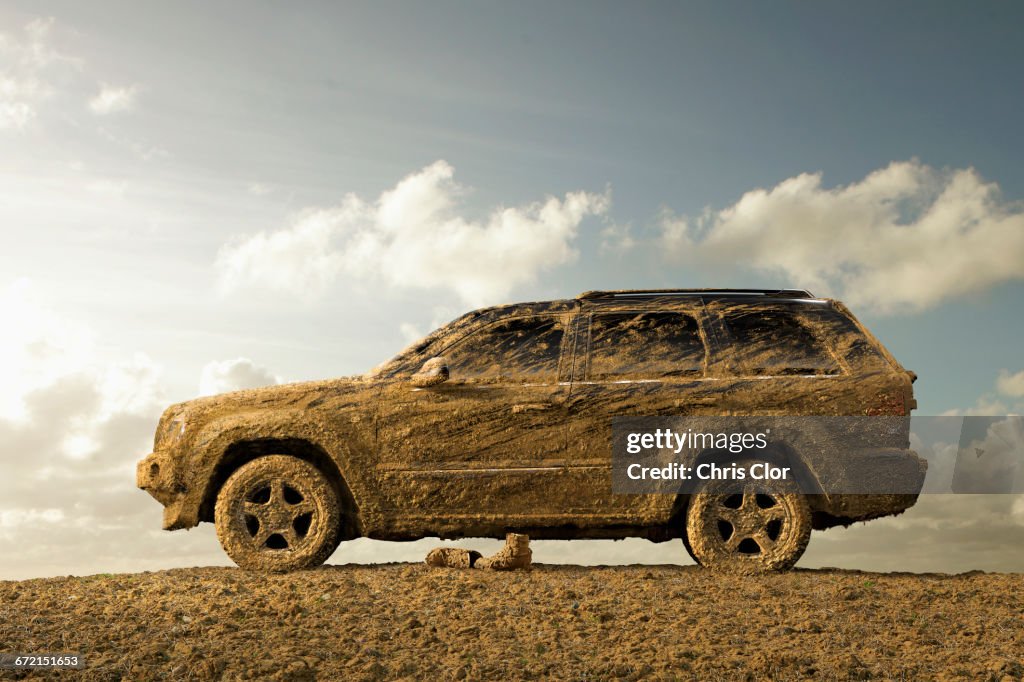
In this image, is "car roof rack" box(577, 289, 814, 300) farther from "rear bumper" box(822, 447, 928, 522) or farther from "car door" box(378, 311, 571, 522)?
"rear bumper" box(822, 447, 928, 522)

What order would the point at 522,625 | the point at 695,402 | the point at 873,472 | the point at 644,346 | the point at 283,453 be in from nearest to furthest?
the point at 522,625 → the point at 873,472 → the point at 695,402 → the point at 644,346 → the point at 283,453

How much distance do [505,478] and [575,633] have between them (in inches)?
69.0

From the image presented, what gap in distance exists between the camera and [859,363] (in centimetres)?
805

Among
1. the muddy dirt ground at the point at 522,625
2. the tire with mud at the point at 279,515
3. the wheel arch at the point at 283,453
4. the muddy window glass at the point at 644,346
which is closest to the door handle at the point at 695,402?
the muddy window glass at the point at 644,346

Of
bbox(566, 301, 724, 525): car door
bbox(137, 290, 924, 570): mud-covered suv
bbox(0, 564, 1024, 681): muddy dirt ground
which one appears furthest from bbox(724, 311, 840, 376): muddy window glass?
bbox(0, 564, 1024, 681): muddy dirt ground

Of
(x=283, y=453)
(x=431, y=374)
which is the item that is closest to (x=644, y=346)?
(x=431, y=374)

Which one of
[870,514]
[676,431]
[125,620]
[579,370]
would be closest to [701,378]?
[676,431]

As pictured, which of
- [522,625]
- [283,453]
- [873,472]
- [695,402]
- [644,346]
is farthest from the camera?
[283,453]

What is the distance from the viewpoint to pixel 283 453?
8.40m

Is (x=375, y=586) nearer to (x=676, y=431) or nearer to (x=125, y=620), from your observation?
(x=125, y=620)

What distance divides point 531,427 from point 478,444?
46 centimetres

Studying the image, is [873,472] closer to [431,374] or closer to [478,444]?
[478,444]

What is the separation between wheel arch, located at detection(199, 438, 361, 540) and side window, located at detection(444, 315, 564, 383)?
4.46 feet

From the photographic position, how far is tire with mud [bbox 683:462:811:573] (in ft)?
25.8
